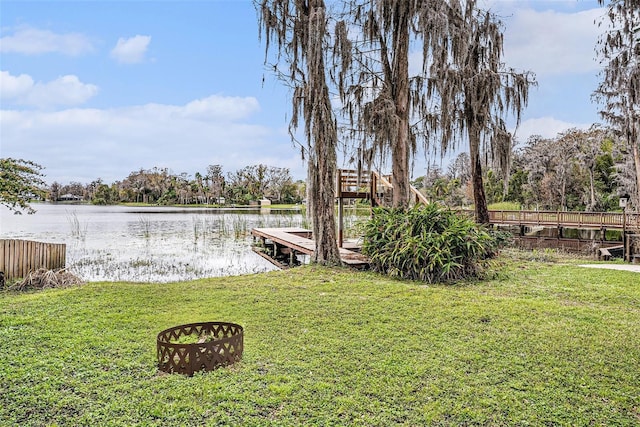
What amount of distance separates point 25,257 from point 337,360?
21.1 feet

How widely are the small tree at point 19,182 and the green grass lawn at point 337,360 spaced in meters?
3.23

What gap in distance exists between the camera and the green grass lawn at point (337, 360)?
2455 millimetres

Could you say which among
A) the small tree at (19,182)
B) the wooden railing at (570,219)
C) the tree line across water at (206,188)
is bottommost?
the wooden railing at (570,219)

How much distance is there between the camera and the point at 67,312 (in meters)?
4.65

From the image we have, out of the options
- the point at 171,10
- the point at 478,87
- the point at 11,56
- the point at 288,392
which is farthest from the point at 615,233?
the point at 11,56

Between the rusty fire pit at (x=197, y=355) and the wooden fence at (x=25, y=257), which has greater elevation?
the wooden fence at (x=25, y=257)

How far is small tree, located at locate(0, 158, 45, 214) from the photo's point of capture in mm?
7863

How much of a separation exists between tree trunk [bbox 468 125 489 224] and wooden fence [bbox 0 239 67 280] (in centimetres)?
946

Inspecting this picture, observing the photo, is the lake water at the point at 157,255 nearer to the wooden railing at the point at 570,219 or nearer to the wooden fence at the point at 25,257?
the wooden fence at the point at 25,257

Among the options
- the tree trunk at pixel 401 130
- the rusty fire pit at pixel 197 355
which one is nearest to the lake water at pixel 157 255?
the tree trunk at pixel 401 130

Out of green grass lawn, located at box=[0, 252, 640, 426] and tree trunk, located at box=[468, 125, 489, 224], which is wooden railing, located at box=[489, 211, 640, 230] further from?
green grass lawn, located at box=[0, 252, 640, 426]

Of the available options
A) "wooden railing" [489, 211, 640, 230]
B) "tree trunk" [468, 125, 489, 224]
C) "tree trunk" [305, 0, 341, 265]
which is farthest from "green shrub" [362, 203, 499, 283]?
"wooden railing" [489, 211, 640, 230]

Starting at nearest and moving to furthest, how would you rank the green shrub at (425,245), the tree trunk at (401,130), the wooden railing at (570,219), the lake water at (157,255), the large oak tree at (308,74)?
the green shrub at (425,245)
the large oak tree at (308,74)
the tree trunk at (401,130)
the lake water at (157,255)
the wooden railing at (570,219)

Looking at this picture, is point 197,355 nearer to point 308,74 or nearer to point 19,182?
point 308,74
